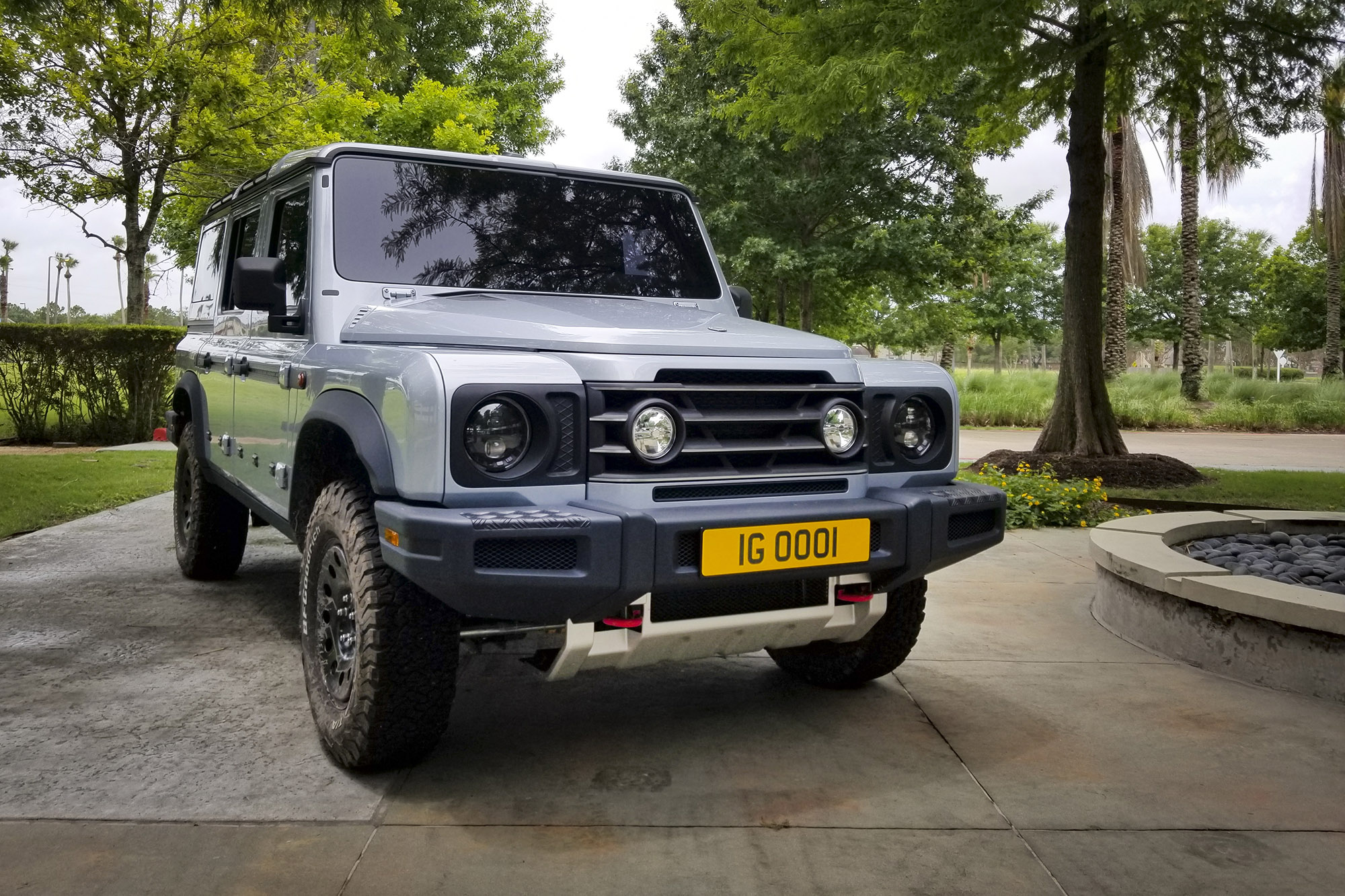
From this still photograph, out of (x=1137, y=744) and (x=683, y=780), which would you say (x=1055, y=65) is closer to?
(x=1137, y=744)

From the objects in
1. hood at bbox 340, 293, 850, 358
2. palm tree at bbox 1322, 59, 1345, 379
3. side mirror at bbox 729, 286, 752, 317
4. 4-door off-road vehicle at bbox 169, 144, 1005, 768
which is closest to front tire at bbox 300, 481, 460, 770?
4-door off-road vehicle at bbox 169, 144, 1005, 768

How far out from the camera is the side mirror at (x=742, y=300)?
4.46 m

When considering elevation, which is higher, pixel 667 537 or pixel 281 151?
pixel 281 151

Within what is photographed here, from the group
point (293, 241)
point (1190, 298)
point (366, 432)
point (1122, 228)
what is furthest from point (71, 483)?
point (1190, 298)

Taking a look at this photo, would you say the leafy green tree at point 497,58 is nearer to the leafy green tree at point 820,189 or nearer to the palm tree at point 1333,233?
the leafy green tree at point 820,189

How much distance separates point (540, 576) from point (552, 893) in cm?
76

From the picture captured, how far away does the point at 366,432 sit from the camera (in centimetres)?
303

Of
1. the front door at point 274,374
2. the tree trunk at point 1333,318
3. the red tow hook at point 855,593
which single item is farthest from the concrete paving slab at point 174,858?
the tree trunk at point 1333,318

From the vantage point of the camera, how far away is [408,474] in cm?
285

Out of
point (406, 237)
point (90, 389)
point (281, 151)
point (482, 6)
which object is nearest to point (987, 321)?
point (482, 6)

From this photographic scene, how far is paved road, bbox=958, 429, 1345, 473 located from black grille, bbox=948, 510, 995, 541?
316 inches

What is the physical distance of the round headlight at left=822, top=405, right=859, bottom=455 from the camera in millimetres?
3312

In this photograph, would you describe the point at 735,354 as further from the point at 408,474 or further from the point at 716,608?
the point at 408,474

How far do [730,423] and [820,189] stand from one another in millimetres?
18391
